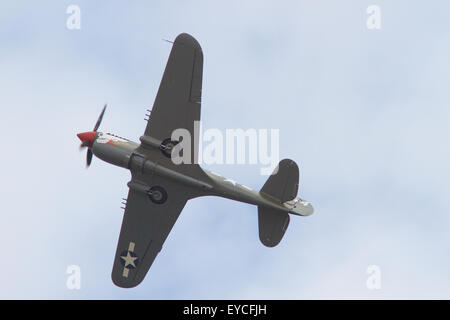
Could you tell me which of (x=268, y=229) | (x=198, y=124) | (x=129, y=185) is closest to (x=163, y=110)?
(x=198, y=124)

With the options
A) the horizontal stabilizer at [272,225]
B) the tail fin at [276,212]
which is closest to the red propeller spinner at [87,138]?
the tail fin at [276,212]

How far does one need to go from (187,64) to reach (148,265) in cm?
890

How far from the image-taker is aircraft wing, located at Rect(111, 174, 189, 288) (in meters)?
31.5

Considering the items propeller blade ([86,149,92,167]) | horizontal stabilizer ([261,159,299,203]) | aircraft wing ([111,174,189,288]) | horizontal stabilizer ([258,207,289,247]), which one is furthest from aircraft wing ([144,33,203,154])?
horizontal stabilizer ([258,207,289,247])

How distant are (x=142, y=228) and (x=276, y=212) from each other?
19.3 feet

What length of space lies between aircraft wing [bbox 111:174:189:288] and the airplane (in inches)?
1.6

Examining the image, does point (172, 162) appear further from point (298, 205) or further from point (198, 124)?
point (298, 205)

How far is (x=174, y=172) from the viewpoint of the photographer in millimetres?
30672

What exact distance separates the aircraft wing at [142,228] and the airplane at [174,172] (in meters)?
0.04

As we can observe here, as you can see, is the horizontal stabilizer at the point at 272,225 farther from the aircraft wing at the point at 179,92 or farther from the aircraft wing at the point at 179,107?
the aircraft wing at the point at 179,92

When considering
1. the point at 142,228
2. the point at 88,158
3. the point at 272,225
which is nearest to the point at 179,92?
the point at 88,158

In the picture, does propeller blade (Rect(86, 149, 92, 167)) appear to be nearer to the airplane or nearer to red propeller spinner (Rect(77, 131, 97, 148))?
the airplane

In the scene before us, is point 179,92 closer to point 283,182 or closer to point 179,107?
point 179,107

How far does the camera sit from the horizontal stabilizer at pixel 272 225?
3050 cm
